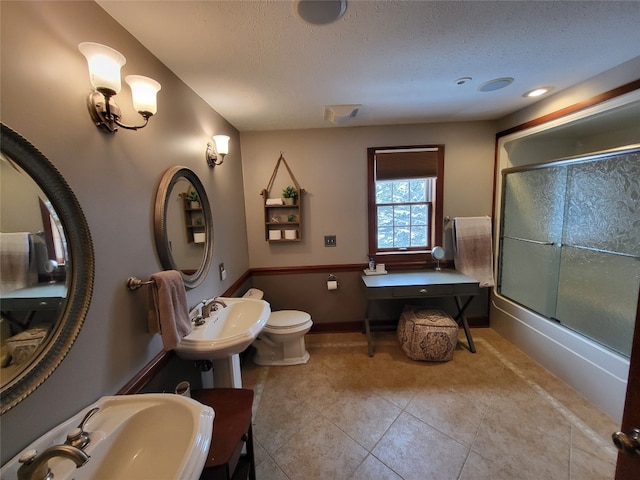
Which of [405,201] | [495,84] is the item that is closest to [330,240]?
[405,201]

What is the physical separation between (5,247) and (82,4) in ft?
3.01

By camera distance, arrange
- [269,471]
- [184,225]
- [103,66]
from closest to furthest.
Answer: [103,66] < [269,471] < [184,225]

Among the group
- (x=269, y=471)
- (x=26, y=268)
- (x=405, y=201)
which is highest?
(x=405, y=201)

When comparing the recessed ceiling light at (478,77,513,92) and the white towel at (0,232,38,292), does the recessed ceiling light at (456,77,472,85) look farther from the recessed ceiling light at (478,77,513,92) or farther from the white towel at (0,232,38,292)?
the white towel at (0,232,38,292)

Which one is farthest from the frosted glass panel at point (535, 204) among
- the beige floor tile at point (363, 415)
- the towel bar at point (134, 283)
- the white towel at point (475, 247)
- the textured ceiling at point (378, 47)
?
the towel bar at point (134, 283)

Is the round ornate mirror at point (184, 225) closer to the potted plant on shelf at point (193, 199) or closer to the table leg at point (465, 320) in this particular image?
the potted plant on shelf at point (193, 199)

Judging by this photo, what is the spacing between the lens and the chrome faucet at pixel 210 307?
5.41ft

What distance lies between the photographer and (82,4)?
0.94m

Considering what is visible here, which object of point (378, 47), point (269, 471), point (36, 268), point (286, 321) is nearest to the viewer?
point (36, 268)

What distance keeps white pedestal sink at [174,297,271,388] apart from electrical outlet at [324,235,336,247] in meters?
1.20

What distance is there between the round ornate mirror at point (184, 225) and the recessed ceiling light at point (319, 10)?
3.29ft

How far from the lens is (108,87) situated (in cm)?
91

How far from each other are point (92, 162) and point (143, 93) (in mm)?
354

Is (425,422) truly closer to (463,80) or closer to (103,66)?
(463,80)
